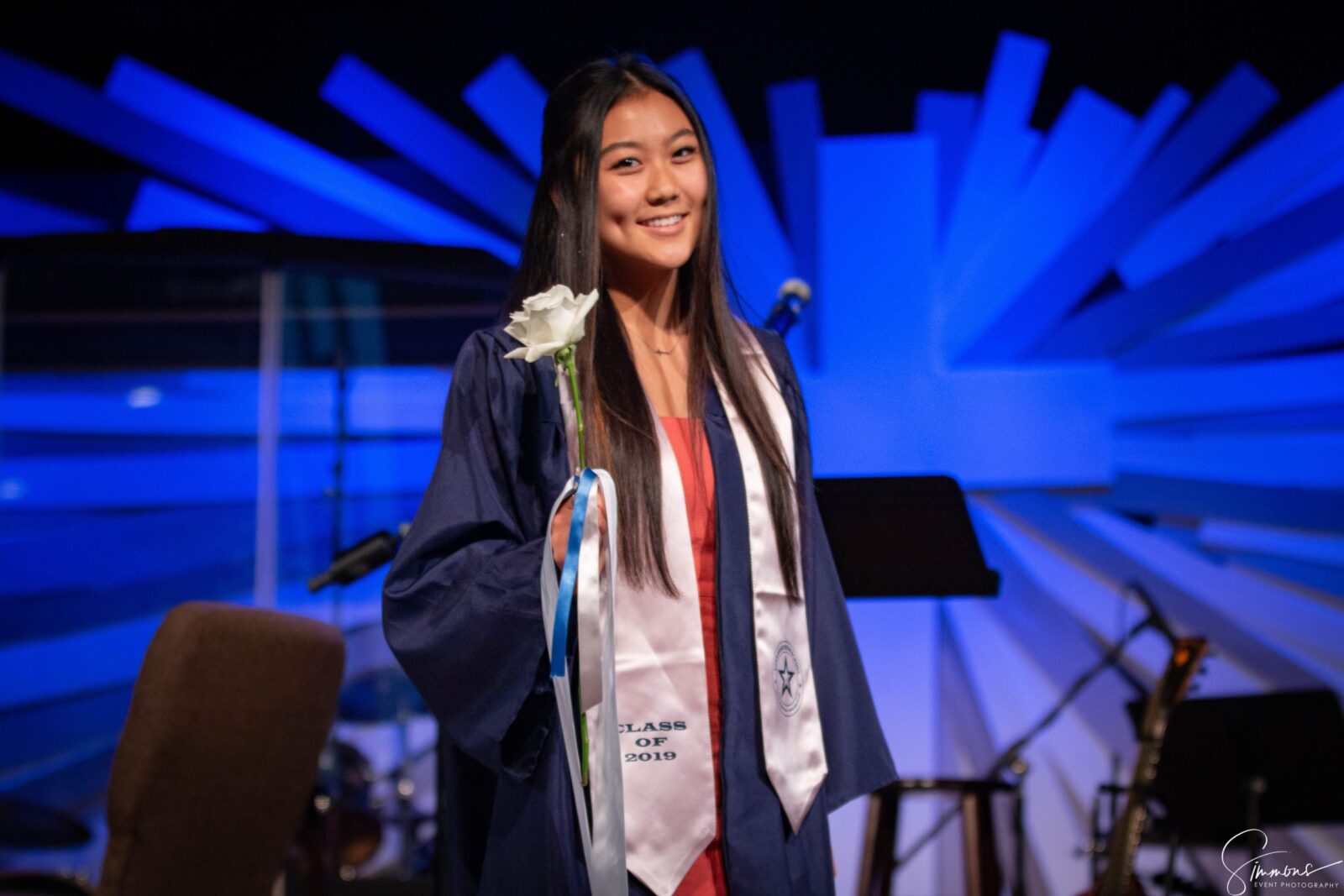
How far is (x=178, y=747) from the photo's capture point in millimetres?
1558

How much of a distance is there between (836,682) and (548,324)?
65 cm

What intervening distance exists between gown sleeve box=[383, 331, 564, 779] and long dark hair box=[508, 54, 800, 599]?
97mm

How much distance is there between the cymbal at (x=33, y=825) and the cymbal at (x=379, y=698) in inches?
59.1

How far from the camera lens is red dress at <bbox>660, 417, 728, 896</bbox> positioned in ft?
4.60

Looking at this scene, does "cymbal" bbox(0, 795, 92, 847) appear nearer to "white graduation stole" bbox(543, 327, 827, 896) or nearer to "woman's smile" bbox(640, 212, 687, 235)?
"white graduation stole" bbox(543, 327, 827, 896)

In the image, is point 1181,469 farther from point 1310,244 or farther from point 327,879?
point 327,879

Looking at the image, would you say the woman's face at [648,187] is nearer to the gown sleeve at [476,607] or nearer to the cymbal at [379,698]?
the gown sleeve at [476,607]

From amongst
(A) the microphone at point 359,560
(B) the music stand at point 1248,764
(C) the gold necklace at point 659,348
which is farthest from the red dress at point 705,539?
(B) the music stand at point 1248,764

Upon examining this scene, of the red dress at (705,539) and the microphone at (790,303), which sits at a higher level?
the microphone at (790,303)

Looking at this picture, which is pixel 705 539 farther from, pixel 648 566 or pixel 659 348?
pixel 659 348

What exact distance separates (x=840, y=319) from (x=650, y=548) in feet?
7.66

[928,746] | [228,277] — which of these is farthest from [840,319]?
[228,277]

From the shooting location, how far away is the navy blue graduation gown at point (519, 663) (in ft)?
4.18

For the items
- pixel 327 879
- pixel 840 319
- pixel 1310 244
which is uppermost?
pixel 1310 244
